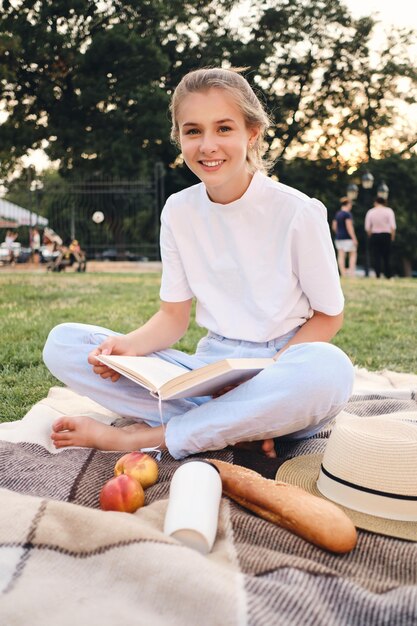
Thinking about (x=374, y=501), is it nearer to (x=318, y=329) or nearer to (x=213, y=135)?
(x=318, y=329)

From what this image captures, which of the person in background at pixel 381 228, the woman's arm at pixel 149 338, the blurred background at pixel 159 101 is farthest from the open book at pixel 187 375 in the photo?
the blurred background at pixel 159 101

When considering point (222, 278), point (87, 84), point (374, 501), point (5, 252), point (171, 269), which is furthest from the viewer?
point (5, 252)

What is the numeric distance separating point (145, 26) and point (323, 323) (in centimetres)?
2412

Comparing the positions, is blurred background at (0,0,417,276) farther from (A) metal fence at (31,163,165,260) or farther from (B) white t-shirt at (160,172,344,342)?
(B) white t-shirt at (160,172,344,342)

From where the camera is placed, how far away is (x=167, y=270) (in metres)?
2.68

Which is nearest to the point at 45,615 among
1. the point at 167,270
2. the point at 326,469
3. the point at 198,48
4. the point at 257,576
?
the point at 257,576

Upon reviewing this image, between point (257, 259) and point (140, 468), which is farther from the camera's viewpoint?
point (257, 259)

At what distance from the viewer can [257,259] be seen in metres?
2.45

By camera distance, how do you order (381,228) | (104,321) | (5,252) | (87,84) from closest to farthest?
(104,321), (381,228), (87,84), (5,252)

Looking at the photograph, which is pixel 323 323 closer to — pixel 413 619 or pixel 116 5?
pixel 413 619

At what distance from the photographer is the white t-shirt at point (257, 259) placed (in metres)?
2.36

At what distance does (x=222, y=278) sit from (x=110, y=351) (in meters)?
0.51

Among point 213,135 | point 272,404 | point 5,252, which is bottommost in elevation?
point 5,252

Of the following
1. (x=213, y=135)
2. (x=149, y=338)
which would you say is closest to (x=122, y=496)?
(x=149, y=338)
